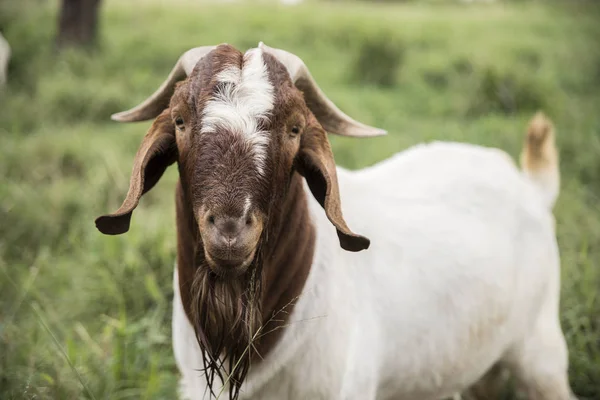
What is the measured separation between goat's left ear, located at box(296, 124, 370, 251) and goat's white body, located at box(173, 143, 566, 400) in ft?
1.04

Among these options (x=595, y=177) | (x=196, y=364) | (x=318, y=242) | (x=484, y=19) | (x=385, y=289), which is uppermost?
(x=318, y=242)

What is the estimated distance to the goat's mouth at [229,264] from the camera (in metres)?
1.67

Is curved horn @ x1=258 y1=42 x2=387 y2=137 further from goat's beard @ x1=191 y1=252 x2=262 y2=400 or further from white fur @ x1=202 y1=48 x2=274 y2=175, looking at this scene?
goat's beard @ x1=191 y1=252 x2=262 y2=400

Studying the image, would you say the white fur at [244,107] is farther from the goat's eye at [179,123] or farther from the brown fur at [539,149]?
the brown fur at [539,149]

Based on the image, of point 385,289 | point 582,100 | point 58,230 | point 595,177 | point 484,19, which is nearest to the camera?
point 385,289

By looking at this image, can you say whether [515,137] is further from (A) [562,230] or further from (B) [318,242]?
(B) [318,242]

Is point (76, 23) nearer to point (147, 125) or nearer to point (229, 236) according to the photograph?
point (147, 125)

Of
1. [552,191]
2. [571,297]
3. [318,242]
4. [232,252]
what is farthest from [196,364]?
[571,297]

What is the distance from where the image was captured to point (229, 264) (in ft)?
5.55

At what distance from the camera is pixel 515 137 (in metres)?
5.96

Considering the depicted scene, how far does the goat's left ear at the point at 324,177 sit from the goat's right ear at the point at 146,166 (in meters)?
0.38

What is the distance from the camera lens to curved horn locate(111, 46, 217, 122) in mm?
1968

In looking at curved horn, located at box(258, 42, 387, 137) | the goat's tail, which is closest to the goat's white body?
the goat's tail

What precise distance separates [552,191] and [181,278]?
6.54 ft
